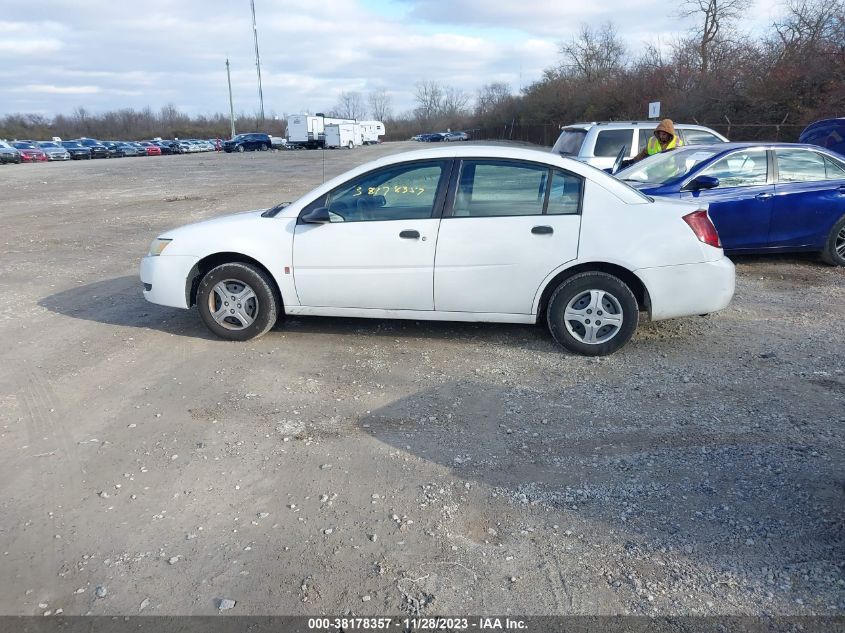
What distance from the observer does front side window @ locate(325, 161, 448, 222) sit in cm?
557

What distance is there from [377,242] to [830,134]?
9574 mm

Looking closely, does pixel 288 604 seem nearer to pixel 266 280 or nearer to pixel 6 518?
pixel 6 518

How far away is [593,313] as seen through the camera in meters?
5.44

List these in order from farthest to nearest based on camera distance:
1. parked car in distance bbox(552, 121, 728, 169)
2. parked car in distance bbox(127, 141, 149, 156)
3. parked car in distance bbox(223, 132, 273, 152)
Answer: parked car in distance bbox(127, 141, 149, 156) → parked car in distance bbox(223, 132, 273, 152) → parked car in distance bbox(552, 121, 728, 169)

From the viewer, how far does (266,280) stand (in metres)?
5.82

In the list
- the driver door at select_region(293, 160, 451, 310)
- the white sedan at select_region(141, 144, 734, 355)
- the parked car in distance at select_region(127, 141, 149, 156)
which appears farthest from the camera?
the parked car in distance at select_region(127, 141, 149, 156)

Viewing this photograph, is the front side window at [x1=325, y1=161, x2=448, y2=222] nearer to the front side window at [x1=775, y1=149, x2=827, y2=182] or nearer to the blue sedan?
the blue sedan

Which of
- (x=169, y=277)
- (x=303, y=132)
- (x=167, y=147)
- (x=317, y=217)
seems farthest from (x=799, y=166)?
(x=167, y=147)

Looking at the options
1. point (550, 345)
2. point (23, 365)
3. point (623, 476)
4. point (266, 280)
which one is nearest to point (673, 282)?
point (550, 345)

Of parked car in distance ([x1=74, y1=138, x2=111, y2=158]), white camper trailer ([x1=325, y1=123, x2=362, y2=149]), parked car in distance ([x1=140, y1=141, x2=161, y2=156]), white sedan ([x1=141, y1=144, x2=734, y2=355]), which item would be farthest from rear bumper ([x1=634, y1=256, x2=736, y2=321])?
parked car in distance ([x1=140, y1=141, x2=161, y2=156])

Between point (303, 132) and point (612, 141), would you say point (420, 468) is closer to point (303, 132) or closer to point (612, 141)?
point (612, 141)

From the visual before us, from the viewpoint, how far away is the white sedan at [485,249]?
536 centimetres

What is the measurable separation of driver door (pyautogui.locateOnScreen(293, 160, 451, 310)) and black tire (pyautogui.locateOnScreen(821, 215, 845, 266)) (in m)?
5.89

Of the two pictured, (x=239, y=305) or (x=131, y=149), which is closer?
(x=239, y=305)
